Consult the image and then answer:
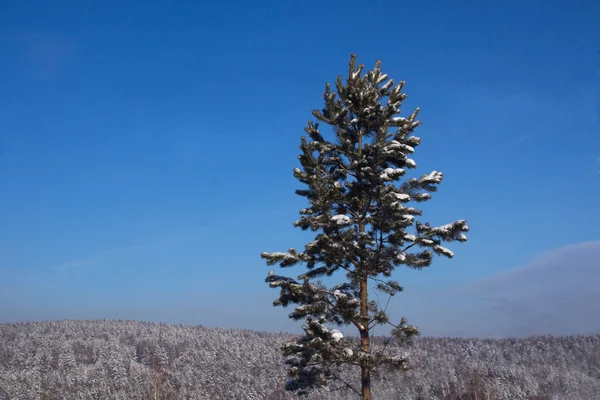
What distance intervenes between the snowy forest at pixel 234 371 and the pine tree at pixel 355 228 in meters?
58.0

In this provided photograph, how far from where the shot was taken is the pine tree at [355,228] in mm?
22828

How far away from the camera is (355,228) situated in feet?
79.9

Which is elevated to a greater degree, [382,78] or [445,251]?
[382,78]

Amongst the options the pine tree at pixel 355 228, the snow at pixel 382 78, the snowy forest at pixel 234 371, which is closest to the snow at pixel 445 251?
the pine tree at pixel 355 228

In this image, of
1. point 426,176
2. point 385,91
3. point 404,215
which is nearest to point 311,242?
point 404,215

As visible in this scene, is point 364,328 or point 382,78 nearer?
point 364,328

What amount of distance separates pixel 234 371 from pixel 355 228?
13955 cm

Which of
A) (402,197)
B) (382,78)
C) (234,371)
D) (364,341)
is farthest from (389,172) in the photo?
(234,371)

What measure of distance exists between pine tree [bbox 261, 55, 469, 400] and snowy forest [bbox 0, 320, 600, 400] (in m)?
58.0

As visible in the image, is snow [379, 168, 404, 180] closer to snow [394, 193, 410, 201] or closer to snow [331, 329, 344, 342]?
snow [394, 193, 410, 201]

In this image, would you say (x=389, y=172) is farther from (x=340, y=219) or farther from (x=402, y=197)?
(x=340, y=219)

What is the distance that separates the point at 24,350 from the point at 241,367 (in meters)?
62.9

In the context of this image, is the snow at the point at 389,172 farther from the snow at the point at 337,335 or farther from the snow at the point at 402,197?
the snow at the point at 337,335

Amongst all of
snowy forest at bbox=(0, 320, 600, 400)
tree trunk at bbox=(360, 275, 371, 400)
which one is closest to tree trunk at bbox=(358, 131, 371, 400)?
tree trunk at bbox=(360, 275, 371, 400)
